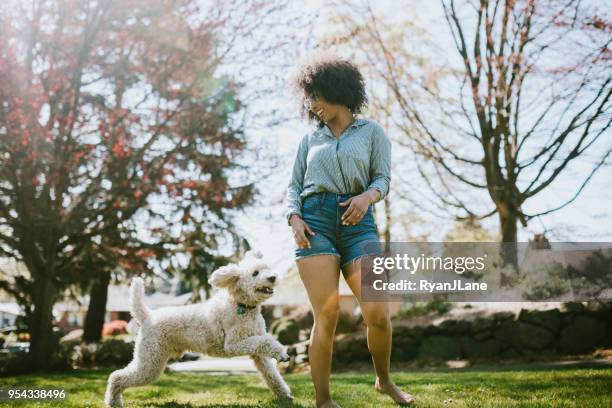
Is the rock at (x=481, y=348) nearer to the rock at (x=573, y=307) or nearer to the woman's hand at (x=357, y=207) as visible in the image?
the rock at (x=573, y=307)

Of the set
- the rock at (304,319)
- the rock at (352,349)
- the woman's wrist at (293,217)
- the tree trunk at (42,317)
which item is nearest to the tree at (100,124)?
the tree trunk at (42,317)

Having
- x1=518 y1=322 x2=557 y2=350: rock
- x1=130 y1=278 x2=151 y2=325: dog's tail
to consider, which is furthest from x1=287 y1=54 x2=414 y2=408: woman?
x1=518 y1=322 x2=557 y2=350: rock

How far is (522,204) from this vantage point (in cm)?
1132

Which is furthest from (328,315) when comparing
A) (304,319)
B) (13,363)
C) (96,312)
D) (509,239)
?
(96,312)

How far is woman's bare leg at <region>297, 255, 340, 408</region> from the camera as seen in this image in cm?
317

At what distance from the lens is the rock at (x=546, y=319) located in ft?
30.5

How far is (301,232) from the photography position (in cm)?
318

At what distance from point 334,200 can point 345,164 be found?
207 millimetres

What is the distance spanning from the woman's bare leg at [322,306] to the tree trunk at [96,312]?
45.0 ft

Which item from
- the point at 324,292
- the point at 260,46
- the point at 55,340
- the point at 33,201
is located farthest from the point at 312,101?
the point at 55,340

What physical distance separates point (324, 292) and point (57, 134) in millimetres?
8169

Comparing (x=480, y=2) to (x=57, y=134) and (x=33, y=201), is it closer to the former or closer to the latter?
(x=57, y=134)

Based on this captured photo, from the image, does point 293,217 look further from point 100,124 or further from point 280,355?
point 100,124

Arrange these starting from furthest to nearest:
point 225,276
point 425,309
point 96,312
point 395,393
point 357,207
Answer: point 96,312 < point 425,309 < point 225,276 < point 395,393 < point 357,207
